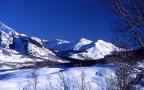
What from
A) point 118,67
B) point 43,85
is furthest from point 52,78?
point 118,67

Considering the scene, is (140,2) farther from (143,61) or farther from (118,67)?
(118,67)

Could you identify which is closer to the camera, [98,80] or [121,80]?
[121,80]

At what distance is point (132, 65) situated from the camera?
11.1m

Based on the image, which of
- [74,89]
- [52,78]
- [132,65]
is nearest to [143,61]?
[132,65]

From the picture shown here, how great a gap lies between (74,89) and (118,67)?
182ft

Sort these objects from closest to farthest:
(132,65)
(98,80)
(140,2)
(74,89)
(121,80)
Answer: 1. (140,2)
2. (132,65)
3. (121,80)
4. (74,89)
5. (98,80)

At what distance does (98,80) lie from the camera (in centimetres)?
8369

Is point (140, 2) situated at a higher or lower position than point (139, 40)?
higher

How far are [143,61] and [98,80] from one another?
72.9 metres

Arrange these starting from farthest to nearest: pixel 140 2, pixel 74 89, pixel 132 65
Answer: pixel 74 89
pixel 132 65
pixel 140 2

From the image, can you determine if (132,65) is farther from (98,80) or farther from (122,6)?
(98,80)

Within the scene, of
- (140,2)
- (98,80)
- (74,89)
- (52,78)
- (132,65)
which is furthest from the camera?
(52,78)

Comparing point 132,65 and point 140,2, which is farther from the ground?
point 140,2

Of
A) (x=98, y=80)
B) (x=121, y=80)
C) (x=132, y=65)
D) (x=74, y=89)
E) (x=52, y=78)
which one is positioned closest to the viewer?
(x=132, y=65)
